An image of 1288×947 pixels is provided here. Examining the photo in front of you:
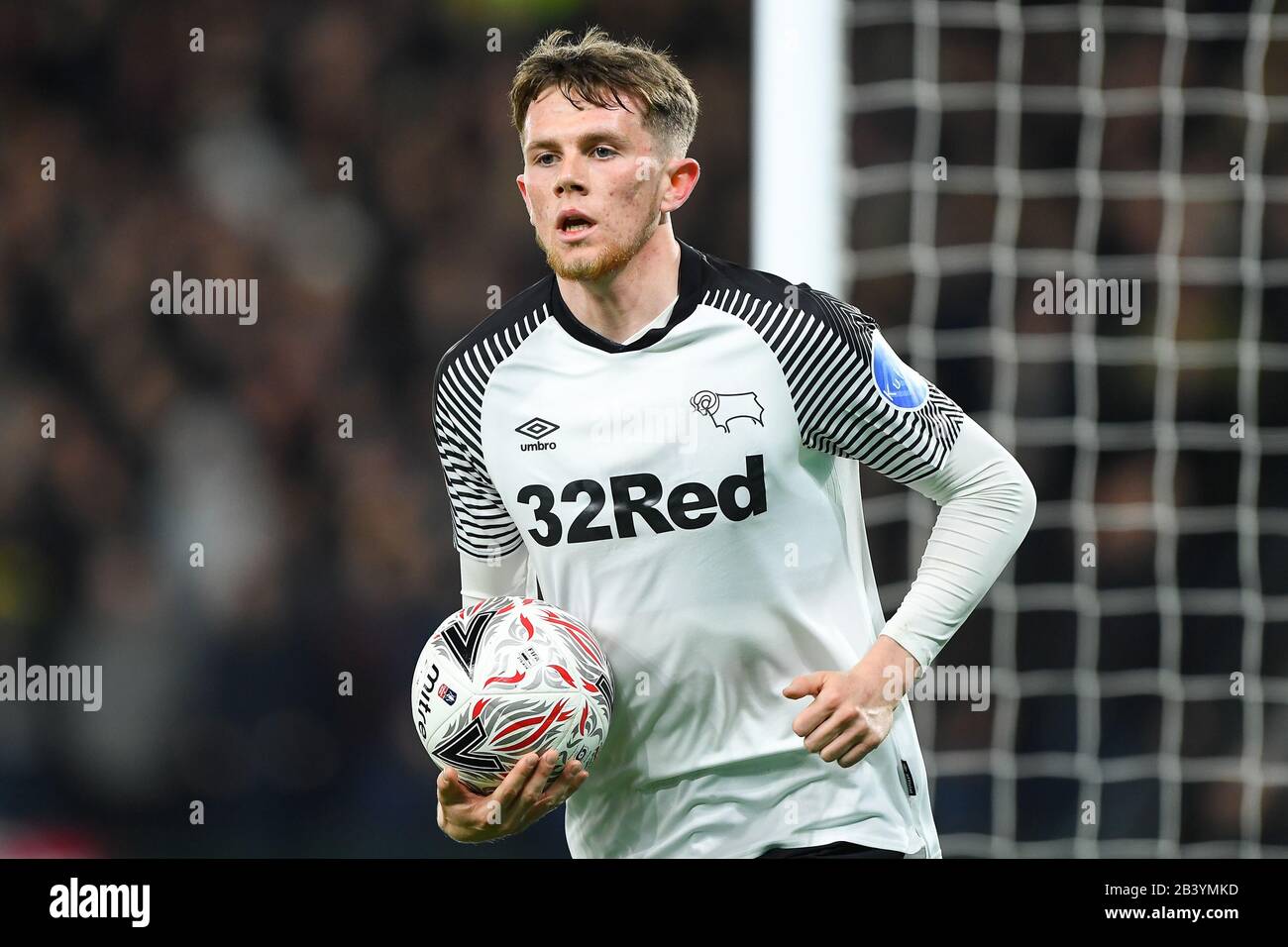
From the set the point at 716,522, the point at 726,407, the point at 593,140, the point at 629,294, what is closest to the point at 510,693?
the point at 716,522

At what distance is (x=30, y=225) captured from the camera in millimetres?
6172

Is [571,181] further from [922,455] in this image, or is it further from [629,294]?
[922,455]

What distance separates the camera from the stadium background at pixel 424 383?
5.26m

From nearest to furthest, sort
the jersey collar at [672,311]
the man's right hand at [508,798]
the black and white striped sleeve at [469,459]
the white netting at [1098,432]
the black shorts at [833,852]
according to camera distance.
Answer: the man's right hand at [508,798]
the black shorts at [833,852]
the jersey collar at [672,311]
the black and white striped sleeve at [469,459]
the white netting at [1098,432]

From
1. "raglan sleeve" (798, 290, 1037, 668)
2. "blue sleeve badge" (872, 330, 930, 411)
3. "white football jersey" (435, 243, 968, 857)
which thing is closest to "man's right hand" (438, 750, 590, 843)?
"white football jersey" (435, 243, 968, 857)

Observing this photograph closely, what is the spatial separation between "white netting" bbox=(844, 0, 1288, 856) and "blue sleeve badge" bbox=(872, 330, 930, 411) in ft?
6.82

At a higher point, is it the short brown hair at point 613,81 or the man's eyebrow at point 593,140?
the short brown hair at point 613,81

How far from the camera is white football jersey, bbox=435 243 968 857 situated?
2945 mm

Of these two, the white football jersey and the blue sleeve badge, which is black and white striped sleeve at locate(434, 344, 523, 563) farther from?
the blue sleeve badge

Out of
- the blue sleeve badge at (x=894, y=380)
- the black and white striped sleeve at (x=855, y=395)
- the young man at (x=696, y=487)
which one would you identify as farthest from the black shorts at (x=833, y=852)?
the blue sleeve badge at (x=894, y=380)

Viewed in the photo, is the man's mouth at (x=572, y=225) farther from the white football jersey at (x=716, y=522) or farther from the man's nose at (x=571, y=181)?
the white football jersey at (x=716, y=522)

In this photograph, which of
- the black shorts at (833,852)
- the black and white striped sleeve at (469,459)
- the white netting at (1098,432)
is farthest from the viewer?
the white netting at (1098,432)

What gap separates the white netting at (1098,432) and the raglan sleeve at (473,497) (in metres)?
2.13

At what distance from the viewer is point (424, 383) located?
5820 millimetres
